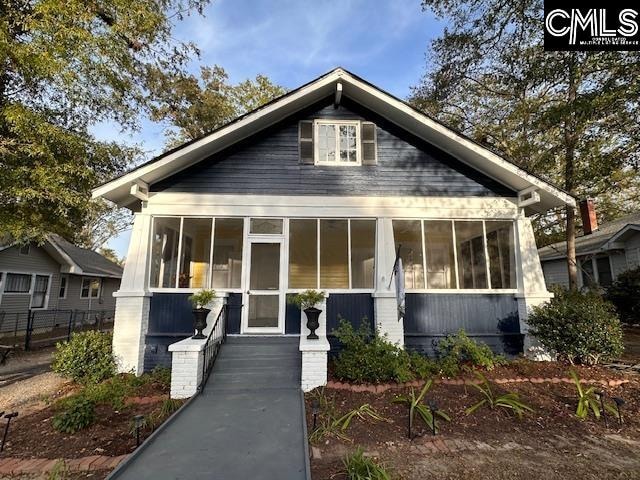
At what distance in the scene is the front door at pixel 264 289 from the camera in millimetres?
7352

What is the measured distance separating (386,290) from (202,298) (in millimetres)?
4045

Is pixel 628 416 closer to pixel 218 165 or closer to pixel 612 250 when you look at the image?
pixel 218 165

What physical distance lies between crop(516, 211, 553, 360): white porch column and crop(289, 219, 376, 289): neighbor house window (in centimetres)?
356

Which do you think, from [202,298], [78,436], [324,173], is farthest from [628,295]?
[78,436]

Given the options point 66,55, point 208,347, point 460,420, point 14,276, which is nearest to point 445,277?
point 460,420

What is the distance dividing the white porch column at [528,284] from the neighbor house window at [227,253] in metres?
6.70

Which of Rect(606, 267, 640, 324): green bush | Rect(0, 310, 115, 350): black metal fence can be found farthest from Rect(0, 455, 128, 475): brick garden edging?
Rect(606, 267, 640, 324): green bush

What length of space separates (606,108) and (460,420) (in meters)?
9.52

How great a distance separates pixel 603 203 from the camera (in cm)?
2030

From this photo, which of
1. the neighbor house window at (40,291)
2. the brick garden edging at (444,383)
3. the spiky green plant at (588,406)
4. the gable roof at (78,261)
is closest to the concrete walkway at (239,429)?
the brick garden edging at (444,383)

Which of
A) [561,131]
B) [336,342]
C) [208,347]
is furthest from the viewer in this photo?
[561,131]

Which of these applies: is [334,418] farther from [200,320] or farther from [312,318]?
[200,320]

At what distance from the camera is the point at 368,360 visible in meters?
6.04

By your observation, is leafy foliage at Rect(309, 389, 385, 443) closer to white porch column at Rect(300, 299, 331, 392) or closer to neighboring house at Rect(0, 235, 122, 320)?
white porch column at Rect(300, 299, 331, 392)
